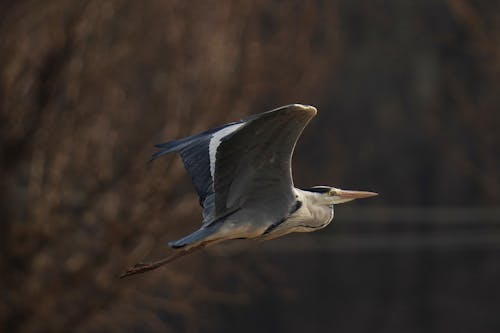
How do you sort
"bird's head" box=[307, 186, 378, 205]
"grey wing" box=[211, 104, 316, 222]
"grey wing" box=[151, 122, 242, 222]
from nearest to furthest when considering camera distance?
1. "grey wing" box=[211, 104, 316, 222]
2. "grey wing" box=[151, 122, 242, 222]
3. "bird's head" box=[307, 186, 378, 205]

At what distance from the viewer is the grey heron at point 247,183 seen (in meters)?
3.86

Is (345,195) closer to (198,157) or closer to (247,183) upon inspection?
(247,183)

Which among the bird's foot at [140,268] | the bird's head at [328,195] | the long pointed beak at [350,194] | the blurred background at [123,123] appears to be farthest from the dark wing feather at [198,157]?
the blurred background at [123,123]

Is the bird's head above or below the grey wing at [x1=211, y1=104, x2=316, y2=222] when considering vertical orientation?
below

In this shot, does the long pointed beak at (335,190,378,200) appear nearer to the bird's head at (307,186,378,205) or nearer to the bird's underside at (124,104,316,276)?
the bird's head at (307,186,378,205)

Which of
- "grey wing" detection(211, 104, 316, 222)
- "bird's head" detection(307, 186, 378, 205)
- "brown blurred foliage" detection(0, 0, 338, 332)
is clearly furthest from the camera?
"brown blurred foliage" detection(0, 0, 338, 332)

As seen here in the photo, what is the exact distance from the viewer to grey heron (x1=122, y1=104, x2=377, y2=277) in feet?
12.7

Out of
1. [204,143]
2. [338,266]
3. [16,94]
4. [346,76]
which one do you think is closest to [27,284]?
[16,94]

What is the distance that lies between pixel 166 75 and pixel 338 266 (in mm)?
5707

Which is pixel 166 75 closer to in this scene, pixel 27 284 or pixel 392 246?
pixel 27 284

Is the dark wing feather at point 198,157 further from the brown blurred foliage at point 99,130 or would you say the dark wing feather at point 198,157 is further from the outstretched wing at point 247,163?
the brown blurred foliage at point 99,130

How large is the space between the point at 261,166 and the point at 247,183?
0.09 metres

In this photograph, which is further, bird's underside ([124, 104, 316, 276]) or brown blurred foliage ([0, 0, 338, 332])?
brown blurred foliage ([0, 0, 338, 332])

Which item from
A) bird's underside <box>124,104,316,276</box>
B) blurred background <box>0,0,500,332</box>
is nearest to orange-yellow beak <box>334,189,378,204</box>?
bird's underside <box>124,104,316,276</box>
